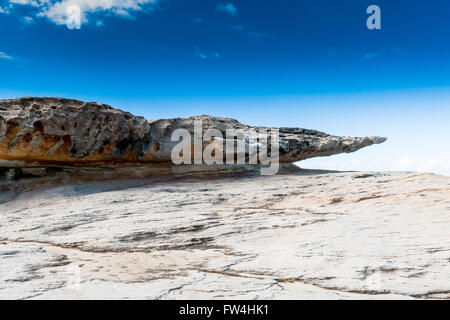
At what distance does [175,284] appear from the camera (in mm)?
5660

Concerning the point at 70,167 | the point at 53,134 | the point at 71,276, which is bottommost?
the point at 71,276

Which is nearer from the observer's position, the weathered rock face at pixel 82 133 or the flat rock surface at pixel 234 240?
the flat rock surface at pixel 234 240

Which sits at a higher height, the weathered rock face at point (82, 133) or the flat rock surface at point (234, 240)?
the weathered rock face at point (82, 133)

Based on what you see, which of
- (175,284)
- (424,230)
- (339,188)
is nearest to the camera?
(175,284)

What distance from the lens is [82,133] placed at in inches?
657

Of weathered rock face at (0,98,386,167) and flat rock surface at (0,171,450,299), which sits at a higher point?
weathered rock face at (0,98,386,167)

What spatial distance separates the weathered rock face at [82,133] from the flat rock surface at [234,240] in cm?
183

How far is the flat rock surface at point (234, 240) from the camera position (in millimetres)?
5469

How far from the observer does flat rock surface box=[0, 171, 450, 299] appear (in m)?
5.47

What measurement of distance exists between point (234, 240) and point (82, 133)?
36.4 feet

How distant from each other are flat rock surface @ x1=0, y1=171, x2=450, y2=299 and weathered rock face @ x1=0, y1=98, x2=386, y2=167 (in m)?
Result: 1.83
